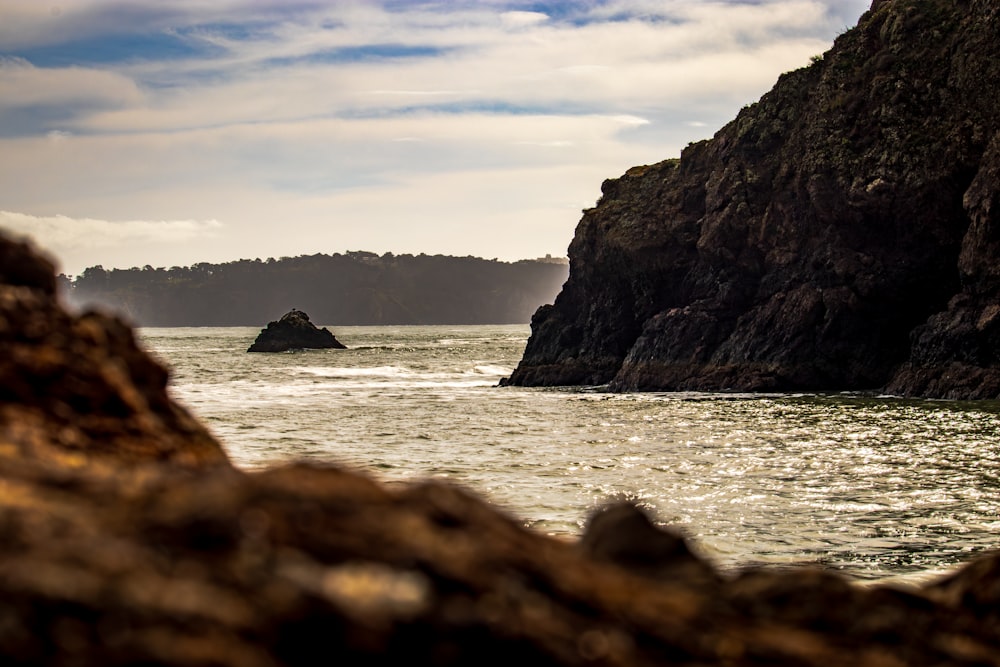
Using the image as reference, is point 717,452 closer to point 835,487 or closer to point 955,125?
point 835,487

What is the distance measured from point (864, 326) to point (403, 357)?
200 feet

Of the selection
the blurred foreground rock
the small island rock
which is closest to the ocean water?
the blurred foreground rock

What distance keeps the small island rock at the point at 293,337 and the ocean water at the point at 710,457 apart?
7696cm

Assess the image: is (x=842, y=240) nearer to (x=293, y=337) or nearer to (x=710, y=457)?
(x=710, y=457)

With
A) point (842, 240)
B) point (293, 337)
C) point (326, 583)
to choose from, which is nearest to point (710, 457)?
point (326, 583)

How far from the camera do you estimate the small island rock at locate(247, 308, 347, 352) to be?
420ft

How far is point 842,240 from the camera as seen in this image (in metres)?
51.9

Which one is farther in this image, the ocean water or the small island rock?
the small island rock

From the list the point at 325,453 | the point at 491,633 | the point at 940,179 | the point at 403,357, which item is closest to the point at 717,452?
the point at 325,453

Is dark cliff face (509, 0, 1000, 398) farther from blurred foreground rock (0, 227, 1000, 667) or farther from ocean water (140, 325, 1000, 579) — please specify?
blurred foreground rock (0, 227, 1000, 667)

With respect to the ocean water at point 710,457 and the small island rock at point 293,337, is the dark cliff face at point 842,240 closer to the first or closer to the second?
the ocean water at point 710,457

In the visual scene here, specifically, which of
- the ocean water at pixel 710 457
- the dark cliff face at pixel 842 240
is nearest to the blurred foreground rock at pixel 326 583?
the ocean water at pixel 710 457

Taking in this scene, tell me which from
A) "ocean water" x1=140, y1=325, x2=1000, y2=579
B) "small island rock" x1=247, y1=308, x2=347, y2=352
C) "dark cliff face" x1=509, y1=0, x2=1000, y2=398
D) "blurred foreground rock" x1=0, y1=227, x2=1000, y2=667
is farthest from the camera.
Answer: "small island rock" x1=247, y1=308, x2=347, y2=352

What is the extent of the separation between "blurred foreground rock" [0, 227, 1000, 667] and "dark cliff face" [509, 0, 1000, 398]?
39.2 metres
